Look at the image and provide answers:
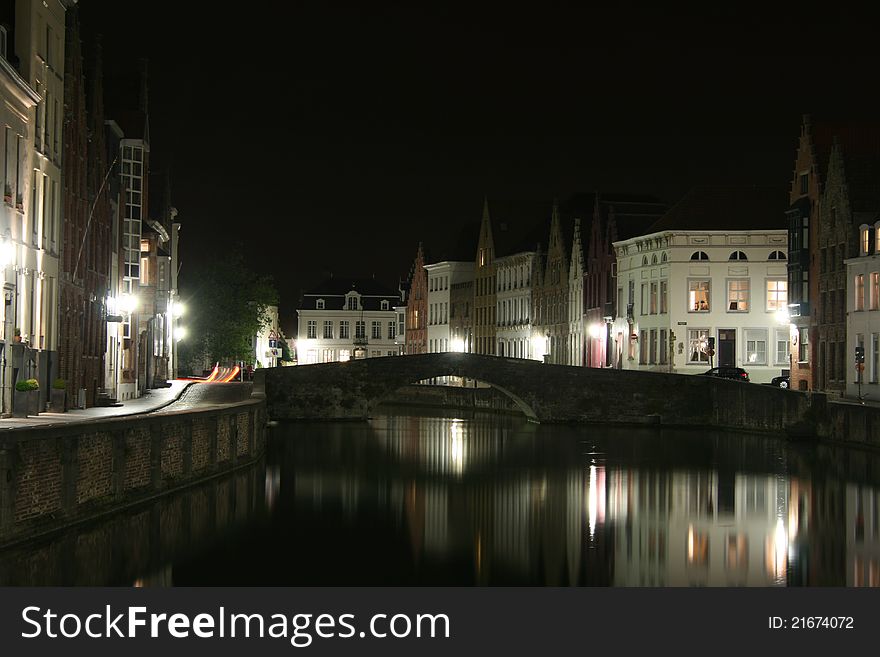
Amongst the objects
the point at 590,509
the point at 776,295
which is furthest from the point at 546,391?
the point at 590,509

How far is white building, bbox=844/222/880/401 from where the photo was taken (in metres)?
50.9

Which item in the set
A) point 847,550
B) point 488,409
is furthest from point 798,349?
point 847,550

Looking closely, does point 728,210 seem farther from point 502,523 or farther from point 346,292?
point 346,292

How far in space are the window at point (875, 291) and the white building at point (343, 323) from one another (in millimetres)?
86741

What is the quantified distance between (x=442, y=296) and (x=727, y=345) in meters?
44.9

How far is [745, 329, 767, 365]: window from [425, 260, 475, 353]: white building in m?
39.8

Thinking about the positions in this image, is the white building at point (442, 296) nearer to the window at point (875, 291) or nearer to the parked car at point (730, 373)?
the parked car at point (730, 373)

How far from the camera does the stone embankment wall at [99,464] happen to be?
22.5m

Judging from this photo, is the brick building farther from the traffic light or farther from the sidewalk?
the traffic light

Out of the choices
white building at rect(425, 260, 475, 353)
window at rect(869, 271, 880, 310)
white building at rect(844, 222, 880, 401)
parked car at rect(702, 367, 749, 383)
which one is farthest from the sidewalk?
white building at rect(425, 260, 475, 353)

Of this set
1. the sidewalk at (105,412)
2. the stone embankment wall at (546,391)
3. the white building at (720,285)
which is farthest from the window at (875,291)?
the sidewalk at (105,412)

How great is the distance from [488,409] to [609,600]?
56.5m

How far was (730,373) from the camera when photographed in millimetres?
62719

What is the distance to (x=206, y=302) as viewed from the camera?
8088 cm
